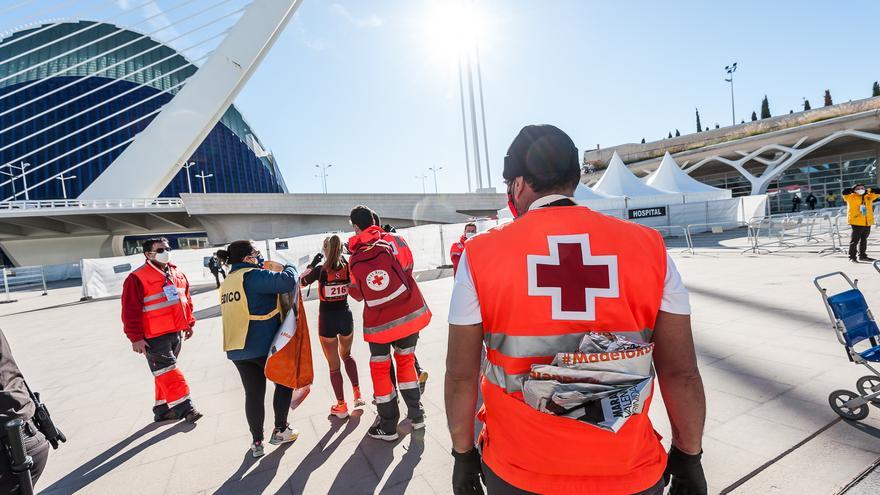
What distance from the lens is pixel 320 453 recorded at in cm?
335

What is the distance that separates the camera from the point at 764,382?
3.89 m

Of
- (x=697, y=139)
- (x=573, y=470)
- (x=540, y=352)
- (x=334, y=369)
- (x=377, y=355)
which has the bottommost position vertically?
(x=334, y=369)

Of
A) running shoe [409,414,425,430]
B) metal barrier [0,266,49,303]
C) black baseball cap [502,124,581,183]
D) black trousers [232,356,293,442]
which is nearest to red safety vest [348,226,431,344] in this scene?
running shoe [409,414,425,430]

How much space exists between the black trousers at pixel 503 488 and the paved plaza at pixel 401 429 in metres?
1.49

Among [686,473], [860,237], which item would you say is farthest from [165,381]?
[860,237]

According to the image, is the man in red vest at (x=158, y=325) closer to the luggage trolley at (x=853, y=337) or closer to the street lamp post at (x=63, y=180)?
the luggage trolley at (x=853, y=337)

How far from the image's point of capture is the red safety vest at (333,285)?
12.8ft

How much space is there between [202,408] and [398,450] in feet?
8.46

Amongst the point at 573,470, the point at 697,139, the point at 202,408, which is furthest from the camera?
the point at 697,139

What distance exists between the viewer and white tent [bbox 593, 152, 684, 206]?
76.3ft

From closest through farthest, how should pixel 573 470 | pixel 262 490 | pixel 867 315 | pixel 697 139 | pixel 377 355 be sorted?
pixel 573 470 → pixel 262 490 → pixel 867 315 → pixel 377 355 → pixel 697 139

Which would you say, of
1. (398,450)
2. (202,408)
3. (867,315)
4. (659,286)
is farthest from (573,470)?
(202,408)

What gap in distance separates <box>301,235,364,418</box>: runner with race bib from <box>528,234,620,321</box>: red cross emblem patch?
2.87 meters

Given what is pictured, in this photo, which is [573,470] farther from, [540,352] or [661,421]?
[661,421]
